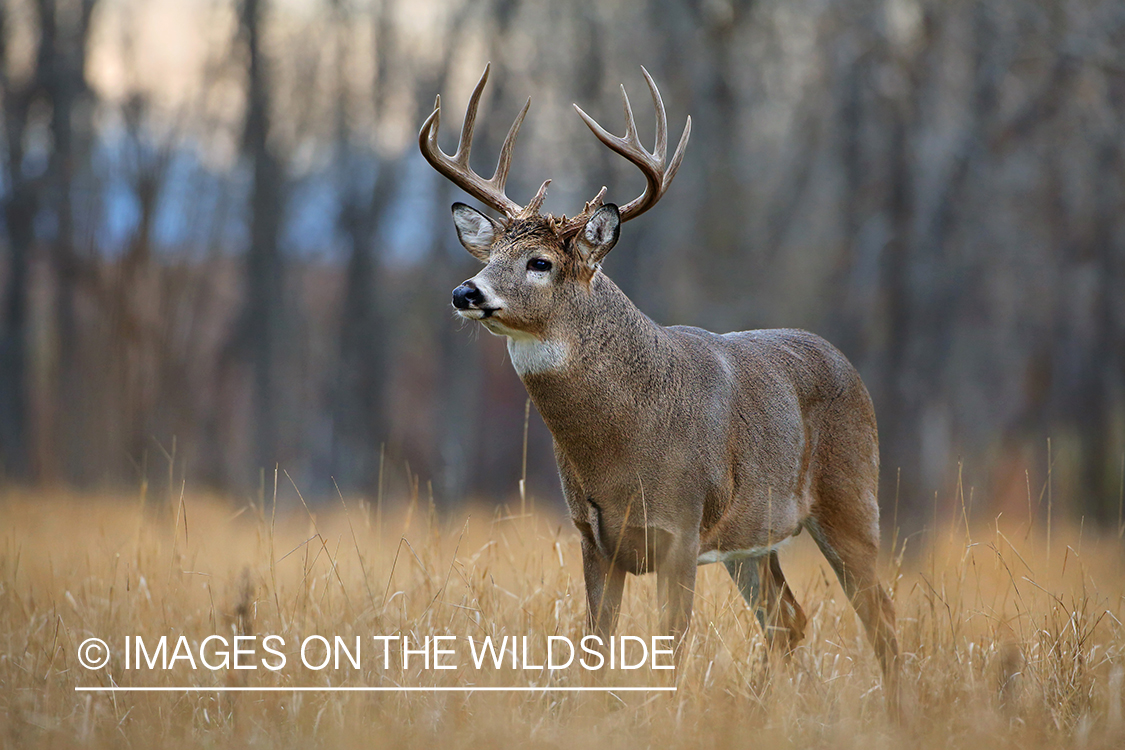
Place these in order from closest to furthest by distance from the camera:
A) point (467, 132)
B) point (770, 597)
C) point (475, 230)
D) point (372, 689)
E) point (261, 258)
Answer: point (372, 689)
point (475, 230)
point (467, 132)
point (770, 597)
point (261, 258)

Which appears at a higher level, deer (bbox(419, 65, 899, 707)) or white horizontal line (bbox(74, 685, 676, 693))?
deer (bbox(419, 65, 899, 707))

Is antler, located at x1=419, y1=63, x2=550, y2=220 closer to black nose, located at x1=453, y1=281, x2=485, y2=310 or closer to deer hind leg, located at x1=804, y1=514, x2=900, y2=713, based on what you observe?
black nose, located at x1=453, y1=281, x2=485, y2=310

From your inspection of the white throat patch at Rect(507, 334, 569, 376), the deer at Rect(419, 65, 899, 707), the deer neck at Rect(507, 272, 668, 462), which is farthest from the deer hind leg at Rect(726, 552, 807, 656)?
the white throat patch at Rect(507, 334, 569, 376)

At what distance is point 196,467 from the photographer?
67.4 ft

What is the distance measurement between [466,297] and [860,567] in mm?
2505

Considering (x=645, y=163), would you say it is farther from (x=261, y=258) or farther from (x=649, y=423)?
(x=261, y=258)

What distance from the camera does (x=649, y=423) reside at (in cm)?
471

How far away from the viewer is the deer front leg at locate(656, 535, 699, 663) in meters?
4.61

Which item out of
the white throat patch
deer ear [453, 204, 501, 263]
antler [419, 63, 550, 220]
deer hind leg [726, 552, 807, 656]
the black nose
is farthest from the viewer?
deer hind leg [726, 552, 807, 656]

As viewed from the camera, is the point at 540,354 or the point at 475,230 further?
the point at 475,230

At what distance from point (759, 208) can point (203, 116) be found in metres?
8.86

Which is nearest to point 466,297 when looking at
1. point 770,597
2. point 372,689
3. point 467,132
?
point 467,132

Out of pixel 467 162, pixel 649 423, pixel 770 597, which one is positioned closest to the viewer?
pixel 649 423

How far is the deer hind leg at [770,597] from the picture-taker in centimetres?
548
